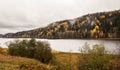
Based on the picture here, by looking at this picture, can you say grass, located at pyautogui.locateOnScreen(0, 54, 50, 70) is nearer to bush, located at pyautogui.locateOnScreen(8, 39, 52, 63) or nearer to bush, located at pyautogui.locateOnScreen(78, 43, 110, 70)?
bush, located at pyautogui.locateOnScreen(78, 43, 110, 70)

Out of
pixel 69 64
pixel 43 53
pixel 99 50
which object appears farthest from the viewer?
pixel 43 53

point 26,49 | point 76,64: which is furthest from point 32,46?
point 76,64

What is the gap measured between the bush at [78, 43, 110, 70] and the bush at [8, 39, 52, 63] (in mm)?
19612

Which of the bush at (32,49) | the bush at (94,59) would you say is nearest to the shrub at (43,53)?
the bush at (32,49)

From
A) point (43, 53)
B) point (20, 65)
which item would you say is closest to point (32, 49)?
point (43, 53)

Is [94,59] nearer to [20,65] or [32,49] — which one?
[20,65]

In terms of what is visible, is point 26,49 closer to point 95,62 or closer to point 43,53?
point 43,53

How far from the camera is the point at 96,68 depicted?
41875 mm

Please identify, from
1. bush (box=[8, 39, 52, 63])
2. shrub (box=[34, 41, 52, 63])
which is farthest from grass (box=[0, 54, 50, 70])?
bush (box=[8, 39, 52, 63])

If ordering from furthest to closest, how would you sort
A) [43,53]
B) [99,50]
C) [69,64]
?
[43,53] < [99,50] < [69,64]

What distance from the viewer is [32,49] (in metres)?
65.4

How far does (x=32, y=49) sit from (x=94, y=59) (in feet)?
86.6

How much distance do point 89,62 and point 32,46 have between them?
2642 cm

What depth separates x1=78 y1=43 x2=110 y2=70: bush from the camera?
42.2m
